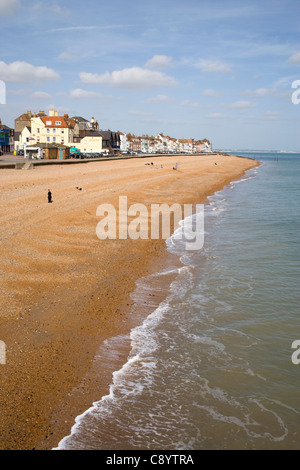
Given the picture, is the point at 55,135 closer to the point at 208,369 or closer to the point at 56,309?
the point at 56,309

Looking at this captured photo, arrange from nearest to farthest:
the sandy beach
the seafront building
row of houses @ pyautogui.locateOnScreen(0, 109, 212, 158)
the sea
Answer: the sea
the sandy beach
row of houses @ pyautogui.locateOnScreen(0, 109, 212, 158)
the seafront building

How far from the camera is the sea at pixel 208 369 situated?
549 centimetres

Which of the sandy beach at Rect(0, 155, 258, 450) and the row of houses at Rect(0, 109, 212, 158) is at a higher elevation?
the row of houses at Rect(0, 109, 212, 158)

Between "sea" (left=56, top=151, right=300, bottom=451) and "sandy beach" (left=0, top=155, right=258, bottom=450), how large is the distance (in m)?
0.35

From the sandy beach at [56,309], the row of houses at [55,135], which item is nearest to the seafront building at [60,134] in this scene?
the row of houses at [55,135]

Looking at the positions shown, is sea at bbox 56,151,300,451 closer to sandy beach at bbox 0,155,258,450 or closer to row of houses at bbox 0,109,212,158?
sandy beach at bbox 0,155,258,450

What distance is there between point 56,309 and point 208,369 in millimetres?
3588

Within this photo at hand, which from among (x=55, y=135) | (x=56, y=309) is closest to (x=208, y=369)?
(x=56, y=309)

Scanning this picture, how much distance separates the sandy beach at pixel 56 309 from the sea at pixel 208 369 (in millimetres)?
348

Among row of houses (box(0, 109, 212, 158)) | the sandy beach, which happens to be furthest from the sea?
row of houses (box(0, 109, 212, 158))

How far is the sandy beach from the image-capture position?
18.4 ft

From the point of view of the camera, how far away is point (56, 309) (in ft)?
28.6

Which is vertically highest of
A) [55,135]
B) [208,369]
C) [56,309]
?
[55,135]
